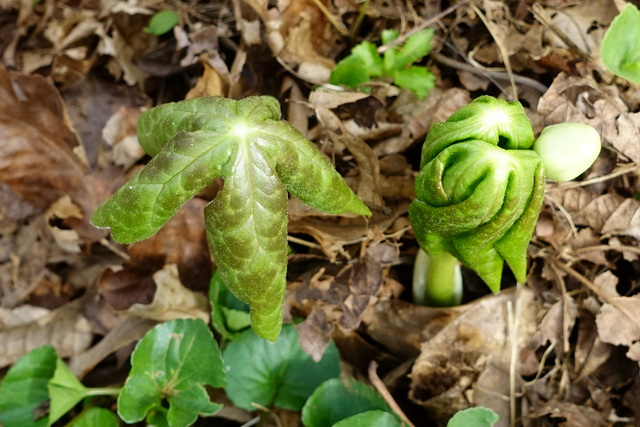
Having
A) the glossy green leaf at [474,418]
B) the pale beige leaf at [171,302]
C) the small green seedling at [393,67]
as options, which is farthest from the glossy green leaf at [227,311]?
the small green seedling at [393,67]

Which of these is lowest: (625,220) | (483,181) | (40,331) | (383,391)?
(40,331)

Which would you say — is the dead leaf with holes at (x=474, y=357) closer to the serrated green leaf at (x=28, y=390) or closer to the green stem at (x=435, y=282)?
the green stem at (x=435, y=282)

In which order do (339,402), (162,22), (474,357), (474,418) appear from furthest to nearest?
(162,22) < (474,357) < (339,402) < (474,418)

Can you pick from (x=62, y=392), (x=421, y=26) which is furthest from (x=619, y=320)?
(x=62, y=392)

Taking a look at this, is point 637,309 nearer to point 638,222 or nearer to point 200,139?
point 638,222

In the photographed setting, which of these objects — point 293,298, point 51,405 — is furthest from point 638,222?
point 51,405

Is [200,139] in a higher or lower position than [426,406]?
higher

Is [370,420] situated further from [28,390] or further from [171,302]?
[28,390]

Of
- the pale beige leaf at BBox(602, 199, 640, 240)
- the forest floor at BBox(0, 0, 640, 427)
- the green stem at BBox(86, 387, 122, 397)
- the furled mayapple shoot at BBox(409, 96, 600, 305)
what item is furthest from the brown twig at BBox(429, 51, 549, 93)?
the green stem at BBox(86, 387, 122, 397)
